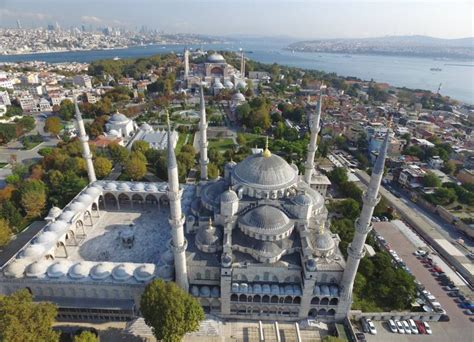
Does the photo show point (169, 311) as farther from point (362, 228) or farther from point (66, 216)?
point (66, 216)

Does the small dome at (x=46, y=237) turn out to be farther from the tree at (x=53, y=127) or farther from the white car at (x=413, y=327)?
the tree at (x=53, y=127)

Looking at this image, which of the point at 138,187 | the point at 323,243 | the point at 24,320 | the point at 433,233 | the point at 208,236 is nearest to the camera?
the point at 24,320

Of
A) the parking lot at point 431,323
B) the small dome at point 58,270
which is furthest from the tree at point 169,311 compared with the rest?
the parking lot at point 431,323

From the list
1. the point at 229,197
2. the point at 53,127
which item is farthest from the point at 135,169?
the point at 53,127

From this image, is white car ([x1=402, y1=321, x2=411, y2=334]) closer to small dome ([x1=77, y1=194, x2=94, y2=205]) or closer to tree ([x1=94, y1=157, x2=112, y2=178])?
small dome ([x1=77, y1=194, x2=94, y2=205])

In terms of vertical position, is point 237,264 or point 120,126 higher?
point 237,264

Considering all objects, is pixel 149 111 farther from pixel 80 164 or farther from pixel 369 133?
pixel 369 133

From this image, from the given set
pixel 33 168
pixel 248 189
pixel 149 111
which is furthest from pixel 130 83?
pixel 248 189
